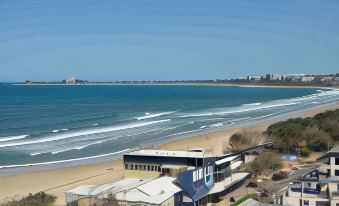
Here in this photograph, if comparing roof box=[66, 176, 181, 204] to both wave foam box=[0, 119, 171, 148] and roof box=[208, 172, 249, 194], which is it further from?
wave foam box=[0, 119, 171, 148]

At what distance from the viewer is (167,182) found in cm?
2138

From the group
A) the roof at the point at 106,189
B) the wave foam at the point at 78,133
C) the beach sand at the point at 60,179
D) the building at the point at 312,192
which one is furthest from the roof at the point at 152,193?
the wave foam at the point at 78,133

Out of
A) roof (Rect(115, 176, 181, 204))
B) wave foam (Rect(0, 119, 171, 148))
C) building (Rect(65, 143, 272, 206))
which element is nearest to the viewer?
roof (Rect(115, 176, 181, 204))

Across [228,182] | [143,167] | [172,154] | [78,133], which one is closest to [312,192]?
[228,182]

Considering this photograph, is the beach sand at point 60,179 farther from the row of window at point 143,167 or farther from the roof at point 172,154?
the roof at point 172,154

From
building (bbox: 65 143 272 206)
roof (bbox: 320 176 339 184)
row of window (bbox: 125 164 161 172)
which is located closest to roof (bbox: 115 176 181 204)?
building (bbox: 65 143 272 206)

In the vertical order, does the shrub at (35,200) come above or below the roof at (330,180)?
below

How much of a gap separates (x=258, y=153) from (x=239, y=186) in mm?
6456

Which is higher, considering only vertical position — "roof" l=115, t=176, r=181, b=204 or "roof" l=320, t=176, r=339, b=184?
"roof" l=320, t=176, r=339, b=184

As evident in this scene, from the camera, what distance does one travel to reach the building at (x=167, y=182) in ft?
64.4

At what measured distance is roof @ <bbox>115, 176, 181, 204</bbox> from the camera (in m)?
19.2

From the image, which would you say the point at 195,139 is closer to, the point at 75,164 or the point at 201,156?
the point at 75,164

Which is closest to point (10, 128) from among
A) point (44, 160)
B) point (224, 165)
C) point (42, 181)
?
point (44, 160)

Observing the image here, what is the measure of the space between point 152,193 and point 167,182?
1.62 m
